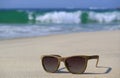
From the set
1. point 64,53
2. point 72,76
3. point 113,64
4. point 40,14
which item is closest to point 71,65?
point 72,76

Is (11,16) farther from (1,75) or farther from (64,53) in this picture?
(1,75)

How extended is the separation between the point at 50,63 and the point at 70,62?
19cm

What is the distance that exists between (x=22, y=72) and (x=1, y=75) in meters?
0.23

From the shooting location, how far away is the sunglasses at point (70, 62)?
3.65 metres

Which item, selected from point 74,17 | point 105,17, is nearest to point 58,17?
point 74,17

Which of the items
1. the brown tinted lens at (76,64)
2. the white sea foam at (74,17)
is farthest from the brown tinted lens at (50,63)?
the white sea foam at (74,17)

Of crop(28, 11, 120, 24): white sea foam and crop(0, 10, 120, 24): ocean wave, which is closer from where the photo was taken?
crop(28, 11, 120, 24): white sea foam

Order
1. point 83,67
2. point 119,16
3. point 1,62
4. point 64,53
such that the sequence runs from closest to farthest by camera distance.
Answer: point 83,67 → point 1,62 → point 64,53 → point 119,16

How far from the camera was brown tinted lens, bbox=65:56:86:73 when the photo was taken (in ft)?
12.0

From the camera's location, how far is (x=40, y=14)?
2564 cm

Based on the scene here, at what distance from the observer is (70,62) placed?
370cm

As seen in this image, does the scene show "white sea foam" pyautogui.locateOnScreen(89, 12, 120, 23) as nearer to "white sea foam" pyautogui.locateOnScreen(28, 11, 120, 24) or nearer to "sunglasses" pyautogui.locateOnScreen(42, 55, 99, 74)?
"white sea foam" pyautogui.locateOnScreen(28, 11, 120, 24)

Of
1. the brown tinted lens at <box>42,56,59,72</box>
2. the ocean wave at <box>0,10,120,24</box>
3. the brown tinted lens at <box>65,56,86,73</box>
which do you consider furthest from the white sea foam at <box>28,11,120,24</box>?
the brown tinted lens at <box>65,56,86,73</box>
